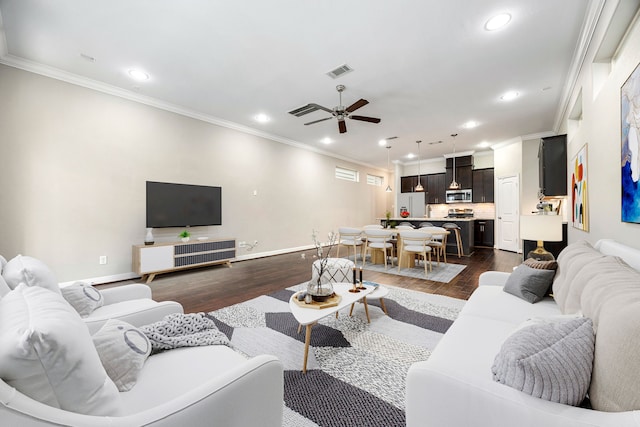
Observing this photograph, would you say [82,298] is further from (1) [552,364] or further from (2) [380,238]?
(2) [380,238]

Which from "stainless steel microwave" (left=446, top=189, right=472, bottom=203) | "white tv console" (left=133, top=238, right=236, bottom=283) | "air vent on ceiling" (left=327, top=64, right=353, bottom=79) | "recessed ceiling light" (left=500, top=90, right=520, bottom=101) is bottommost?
"white tv console" (left=133, top=238, right=236, bottom=283)

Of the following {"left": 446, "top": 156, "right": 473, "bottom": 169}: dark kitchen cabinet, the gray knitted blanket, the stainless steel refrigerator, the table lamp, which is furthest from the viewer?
the stainless steel refrigerator

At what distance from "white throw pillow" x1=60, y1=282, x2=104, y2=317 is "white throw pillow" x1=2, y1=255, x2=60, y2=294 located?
0.65 ft

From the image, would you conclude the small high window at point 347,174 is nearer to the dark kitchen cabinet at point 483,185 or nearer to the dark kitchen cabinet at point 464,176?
the dark kitchen cabinet at point 464,176

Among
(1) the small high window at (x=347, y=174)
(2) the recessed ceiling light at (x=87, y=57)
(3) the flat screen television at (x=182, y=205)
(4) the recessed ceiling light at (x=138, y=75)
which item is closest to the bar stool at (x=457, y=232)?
(1) the small high window at (x=347, y=174)

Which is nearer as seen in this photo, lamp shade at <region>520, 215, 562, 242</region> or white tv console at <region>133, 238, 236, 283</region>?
lamp shade at <region>520, 215, 562, 242</region>

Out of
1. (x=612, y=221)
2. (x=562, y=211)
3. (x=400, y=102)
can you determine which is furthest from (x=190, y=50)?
(x=562, y=211)

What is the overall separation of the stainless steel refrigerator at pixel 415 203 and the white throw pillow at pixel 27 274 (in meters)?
9.08

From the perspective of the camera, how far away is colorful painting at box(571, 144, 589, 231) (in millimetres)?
2891

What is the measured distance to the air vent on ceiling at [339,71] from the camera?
345cm

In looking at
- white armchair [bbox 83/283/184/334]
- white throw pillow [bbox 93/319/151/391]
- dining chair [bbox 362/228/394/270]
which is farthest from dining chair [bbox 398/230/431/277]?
white throw pillow [bbox 93/319/151/391]

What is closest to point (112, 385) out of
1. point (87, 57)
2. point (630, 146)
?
point (630, 146)

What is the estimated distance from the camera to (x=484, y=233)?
800 cm

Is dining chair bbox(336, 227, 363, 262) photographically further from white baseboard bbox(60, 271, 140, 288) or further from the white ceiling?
white baseboard bbox(60, 271, 140, 288)
